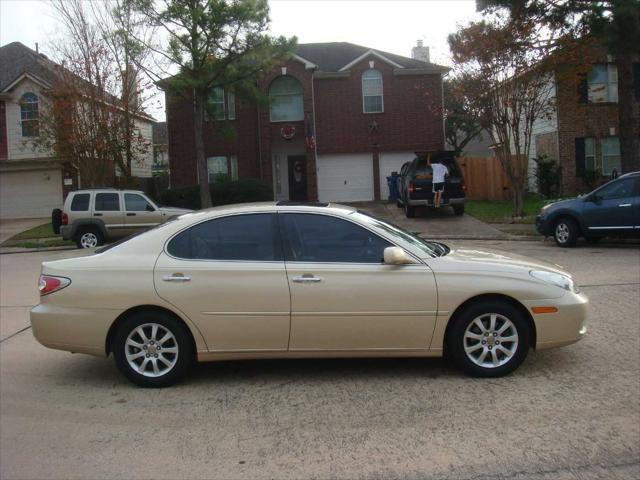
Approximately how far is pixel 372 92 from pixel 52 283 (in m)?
24.3

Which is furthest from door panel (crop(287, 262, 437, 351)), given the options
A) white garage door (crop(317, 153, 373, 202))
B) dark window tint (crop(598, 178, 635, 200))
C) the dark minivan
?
white garage door (crop(317, 153, 373, 202))

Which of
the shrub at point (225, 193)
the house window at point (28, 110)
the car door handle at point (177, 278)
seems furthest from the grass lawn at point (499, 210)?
the house window at point (28, 110)

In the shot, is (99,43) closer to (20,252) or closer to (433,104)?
(20,252)

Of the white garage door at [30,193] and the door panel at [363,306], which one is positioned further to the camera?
the white garage door at [30,193]

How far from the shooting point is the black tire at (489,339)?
5.42 m

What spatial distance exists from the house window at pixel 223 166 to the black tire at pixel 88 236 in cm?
1101

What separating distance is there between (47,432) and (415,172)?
1753 centimetres

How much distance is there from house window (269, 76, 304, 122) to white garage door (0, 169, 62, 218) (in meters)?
10.7

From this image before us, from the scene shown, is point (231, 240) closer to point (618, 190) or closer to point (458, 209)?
point (618, 190)

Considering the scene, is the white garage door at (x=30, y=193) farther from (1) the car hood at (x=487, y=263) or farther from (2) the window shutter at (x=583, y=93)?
(1) the car hood at (x=487, y=263)

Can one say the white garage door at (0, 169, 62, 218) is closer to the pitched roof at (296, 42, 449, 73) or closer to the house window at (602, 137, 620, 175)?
the pitched roof at (296, 42, 449, 73)

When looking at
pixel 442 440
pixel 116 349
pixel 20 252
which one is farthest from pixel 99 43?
pixel 442 440

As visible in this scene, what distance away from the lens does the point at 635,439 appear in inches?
171

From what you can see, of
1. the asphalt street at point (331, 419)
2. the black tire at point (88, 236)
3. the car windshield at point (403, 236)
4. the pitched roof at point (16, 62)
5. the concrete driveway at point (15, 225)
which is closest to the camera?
the asphalt street at point (331, 419)
